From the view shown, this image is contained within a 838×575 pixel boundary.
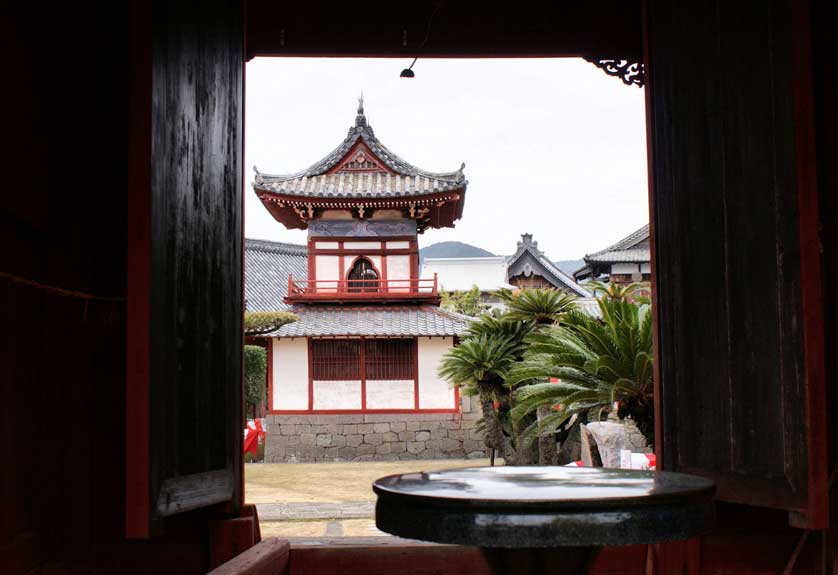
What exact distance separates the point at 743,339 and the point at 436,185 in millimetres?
16697

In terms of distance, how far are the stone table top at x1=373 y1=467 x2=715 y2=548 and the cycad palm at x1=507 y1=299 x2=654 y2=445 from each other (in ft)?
14.0

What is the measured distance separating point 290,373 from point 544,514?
58.0 feet

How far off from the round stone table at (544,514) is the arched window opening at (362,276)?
17.5 m

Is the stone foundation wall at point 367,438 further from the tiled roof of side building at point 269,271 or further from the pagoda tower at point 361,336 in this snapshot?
the tiled roof of side building at point 269,271

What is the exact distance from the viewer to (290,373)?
19.1 meters

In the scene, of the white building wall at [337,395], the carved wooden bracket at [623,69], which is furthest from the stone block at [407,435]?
the carved wooden bracket at [623,69]

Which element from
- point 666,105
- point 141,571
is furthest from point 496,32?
point 141,571

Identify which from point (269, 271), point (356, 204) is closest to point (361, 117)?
point (356, 204)

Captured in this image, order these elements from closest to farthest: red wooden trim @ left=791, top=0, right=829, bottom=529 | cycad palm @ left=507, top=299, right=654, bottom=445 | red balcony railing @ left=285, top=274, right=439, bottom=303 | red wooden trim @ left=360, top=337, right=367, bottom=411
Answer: red wooden trim @ left=791, top=0, right=829, bottom=529
cycad palm @ left=507, top=299, right=654, bottom=445
red wooden trim @ left=360, top=337, right=367, bottom=411
red balcony railing @ left=285, top=274, right=439, bottom=303

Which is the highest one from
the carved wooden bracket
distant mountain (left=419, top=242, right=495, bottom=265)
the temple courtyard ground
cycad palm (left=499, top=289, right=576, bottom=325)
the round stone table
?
distant mountain (left=419, top=242, right=495, bottom=265)

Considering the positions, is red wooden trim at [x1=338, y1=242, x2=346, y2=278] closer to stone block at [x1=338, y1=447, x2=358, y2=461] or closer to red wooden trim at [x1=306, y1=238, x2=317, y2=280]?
red wooden trim at [x1=306, y1=238, x2=317, y2=280]

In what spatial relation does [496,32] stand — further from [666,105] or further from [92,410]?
[92,410]

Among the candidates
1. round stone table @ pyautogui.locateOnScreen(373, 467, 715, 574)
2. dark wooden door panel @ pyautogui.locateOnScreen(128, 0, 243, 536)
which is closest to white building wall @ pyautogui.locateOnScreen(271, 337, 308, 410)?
dark wooden door panel @ pyautogui.locateOnScreen(128, 0, 243, 536)

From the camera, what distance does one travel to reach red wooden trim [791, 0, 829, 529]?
2.52m
